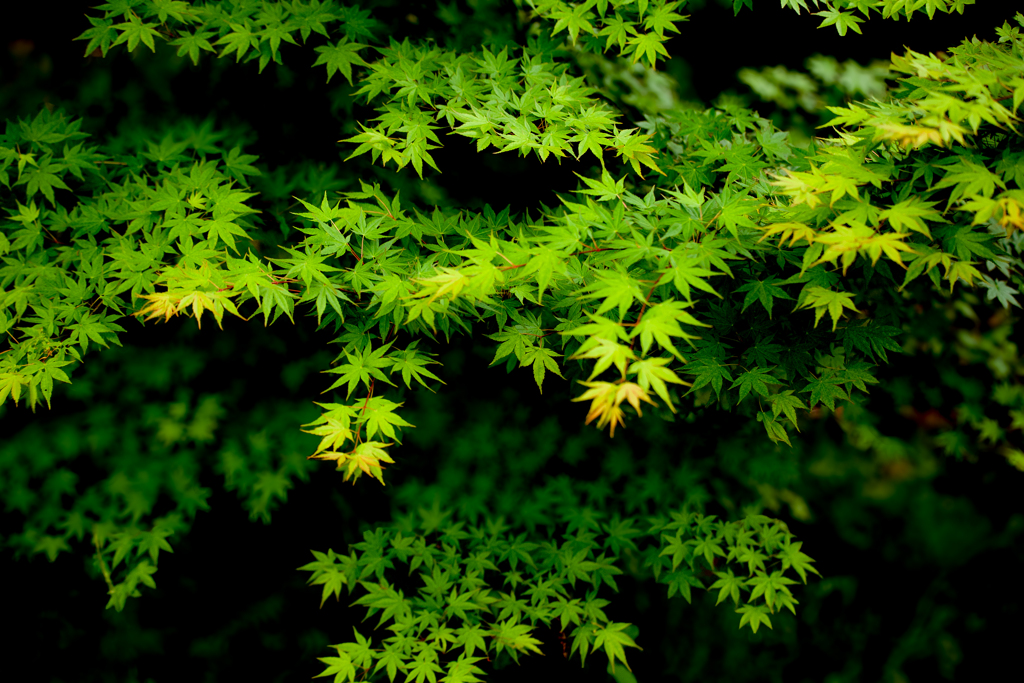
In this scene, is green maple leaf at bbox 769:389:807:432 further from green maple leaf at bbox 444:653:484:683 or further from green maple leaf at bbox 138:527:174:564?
green maple leaf at bbox 138:527:174:564

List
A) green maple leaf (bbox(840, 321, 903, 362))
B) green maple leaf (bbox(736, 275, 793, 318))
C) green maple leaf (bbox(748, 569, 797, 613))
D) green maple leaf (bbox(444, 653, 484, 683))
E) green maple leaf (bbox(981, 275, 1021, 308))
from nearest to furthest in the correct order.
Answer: green maple leaf (bbox(736, 275, 793, 318)) < green maple leaf (bbox(840, 321, 903, 362)) < green maple leaf (bbox(444, 653, 484, 683)) < green maple leaf (bbox(981, 275, 1021, 308)) < green maple leaf (bbox(748, 569, 797, 613))

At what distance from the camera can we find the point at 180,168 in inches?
104

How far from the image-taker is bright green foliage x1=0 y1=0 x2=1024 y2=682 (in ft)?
6.09

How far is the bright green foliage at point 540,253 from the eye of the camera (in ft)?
6.09

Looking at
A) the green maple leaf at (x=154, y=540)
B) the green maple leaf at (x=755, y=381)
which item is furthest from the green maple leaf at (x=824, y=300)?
the green maple leaf at (x=154, y=540)

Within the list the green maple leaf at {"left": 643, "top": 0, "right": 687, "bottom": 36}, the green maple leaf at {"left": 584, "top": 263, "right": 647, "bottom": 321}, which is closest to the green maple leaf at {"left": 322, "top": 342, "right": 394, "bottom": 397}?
the green maple leaf at {"left": 584, "top": 263, "right": 647, "bottom": 321}

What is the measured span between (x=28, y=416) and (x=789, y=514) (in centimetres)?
449

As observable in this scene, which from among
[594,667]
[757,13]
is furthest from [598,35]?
[594,667]

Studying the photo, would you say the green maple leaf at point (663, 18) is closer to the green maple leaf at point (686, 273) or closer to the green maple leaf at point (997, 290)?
the green maple leaf at point (686, 273)

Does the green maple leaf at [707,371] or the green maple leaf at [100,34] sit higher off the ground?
the green maple leaf at [100,34]

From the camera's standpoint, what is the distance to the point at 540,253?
1.92 metres

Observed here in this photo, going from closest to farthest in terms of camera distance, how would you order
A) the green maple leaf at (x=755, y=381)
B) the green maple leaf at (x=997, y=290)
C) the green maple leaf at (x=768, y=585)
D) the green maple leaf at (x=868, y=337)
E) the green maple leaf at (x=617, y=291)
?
1. the green maple leaf at (x=617, y=291)
2. the green maple leaf at (x=755, y=381)
3. the green maple leaf at (x=868, y=337)
4. the green maple leaf at (x=997, y=290)
5. the green maple leaf at (x=768, y=585)

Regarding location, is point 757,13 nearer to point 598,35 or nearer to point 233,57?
point 598,35

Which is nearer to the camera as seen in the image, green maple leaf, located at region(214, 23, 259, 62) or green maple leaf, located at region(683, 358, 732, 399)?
green maple leaf, located at region(683, 358, 732, 399)
